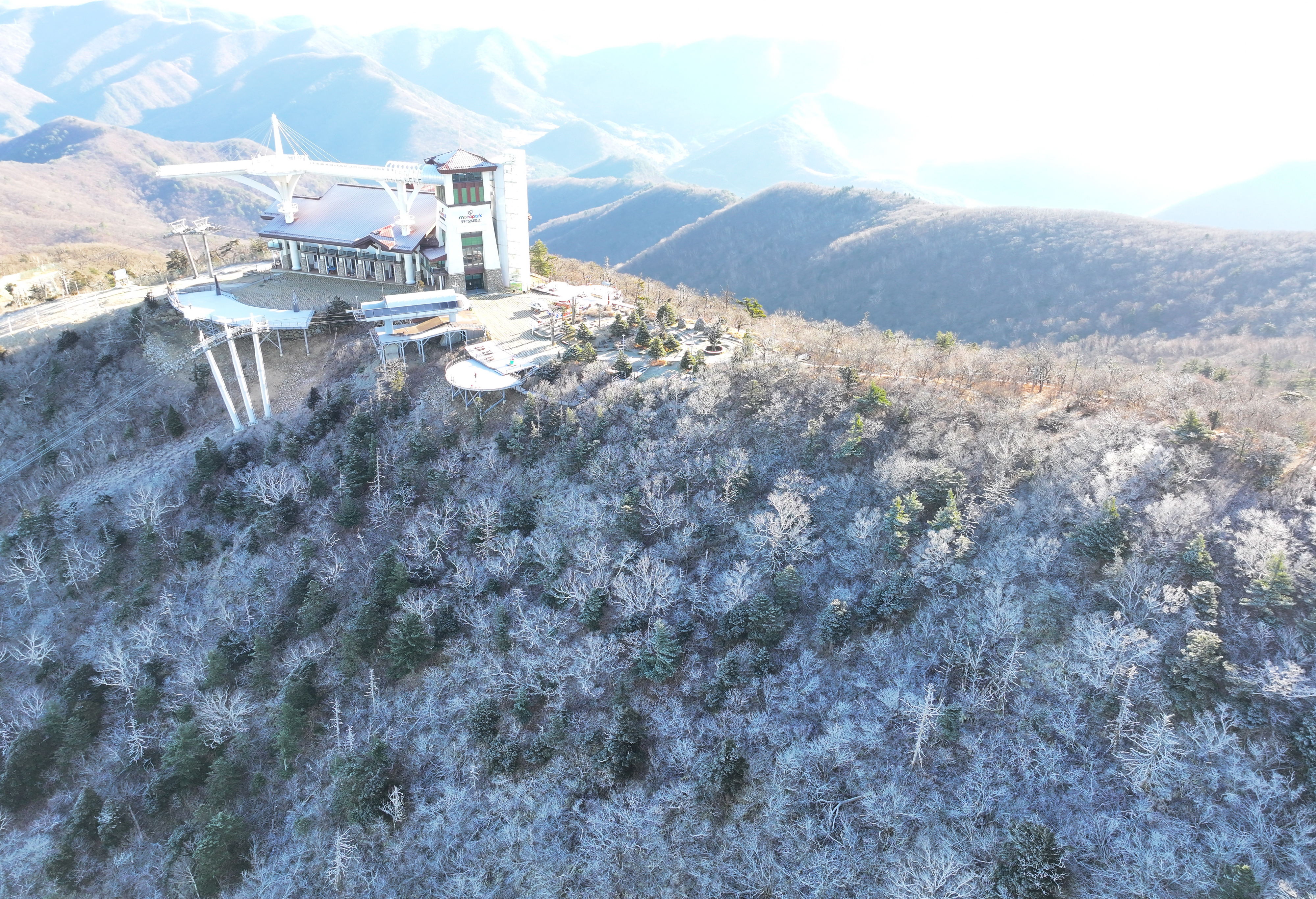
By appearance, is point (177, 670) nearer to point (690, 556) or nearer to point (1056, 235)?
point (690, 556)

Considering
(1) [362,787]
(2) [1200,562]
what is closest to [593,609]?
(1) [362,787]

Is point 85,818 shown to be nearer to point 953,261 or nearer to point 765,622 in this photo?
point 765,622

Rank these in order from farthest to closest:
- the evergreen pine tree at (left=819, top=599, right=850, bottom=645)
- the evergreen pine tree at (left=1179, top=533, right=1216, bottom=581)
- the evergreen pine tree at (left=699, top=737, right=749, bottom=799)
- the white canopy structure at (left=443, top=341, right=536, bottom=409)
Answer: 1. the white canopy structure at (left=443, top=341, right=536, bottom=409)
2. the evergreen pine tree at (left=819, top=599, right=850, bottom=645)
3. the evergreen pine tree at (left=1179, top=533, right=1216, bottom=581)
4. the evergreen pine tree at (left=699, top=737, right=749, bottom=799)

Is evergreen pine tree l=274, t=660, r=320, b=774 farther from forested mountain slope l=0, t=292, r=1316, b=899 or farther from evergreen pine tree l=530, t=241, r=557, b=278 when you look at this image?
evergreen pine tree l=530, t=241, r=557, b=278

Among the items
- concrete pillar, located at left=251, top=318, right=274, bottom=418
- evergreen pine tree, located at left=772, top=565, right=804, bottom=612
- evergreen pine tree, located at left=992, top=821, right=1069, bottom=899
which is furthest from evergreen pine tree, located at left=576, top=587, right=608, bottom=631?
concrete pillar, located at left=251, top=318, right=274, bottom=418

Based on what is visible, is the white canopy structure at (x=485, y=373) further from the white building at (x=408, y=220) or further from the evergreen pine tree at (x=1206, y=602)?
the evergreen pine tree at (x=1206, y=602)
